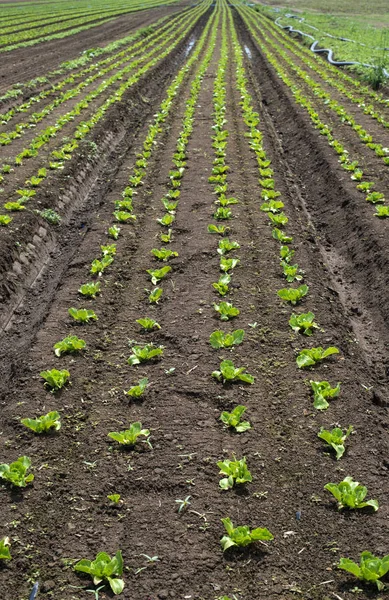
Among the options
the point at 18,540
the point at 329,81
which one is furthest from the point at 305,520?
the point at 329,81

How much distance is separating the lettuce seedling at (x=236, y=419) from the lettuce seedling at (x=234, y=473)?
0.51 m

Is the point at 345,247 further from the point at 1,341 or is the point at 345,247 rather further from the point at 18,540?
the point at 18,540

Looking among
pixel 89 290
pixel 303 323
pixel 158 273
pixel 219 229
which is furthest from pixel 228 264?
pixel 89 290

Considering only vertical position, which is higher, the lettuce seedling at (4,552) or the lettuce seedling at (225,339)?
the lettuce seedling at (225,339)

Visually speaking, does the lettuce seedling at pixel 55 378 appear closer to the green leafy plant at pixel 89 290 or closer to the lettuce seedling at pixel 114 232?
the green leafy plant at pixel 89 290

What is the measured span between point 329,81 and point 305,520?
693 inches

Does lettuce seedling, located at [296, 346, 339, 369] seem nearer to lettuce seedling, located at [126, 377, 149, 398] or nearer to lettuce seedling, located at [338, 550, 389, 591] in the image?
lettuce seedling, located at [126, 377, 149, 398]

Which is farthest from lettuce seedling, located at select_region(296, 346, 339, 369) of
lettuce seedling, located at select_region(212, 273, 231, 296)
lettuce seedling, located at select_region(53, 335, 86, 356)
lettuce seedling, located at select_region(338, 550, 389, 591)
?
lettuce seedling, located at select_region(53, 335, 86, 356)

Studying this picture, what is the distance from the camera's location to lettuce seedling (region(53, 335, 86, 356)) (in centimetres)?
604

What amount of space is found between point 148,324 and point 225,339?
988 mm

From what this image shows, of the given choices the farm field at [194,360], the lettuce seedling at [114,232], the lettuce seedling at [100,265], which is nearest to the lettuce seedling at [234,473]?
the farm field at [194,360]

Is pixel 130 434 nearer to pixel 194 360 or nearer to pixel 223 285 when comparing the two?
pixel 194 360

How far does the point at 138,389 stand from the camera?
541 cm

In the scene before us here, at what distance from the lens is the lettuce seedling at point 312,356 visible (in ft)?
19.0
